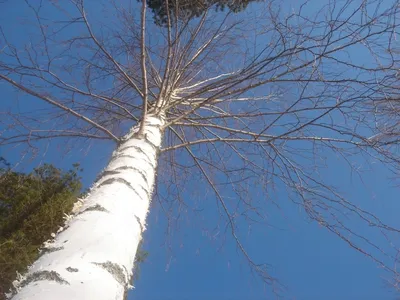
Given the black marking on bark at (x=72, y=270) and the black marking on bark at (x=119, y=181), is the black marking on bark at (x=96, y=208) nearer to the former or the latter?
the black marking on bark at (x=119, y=181)

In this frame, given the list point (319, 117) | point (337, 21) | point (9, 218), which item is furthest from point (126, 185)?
point (9, 218)

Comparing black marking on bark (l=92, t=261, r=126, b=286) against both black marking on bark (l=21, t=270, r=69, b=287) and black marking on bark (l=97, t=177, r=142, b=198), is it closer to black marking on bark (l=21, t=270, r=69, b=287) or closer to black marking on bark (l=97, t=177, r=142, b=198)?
black marking on bark (l=21, t=270, r=69, b=287)

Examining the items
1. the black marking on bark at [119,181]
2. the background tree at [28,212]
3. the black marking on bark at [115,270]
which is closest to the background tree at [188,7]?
the black marking on bark at [119,181]

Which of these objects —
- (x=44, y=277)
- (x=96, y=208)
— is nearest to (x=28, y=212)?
(x=96, y=208)

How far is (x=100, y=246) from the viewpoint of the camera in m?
1.58

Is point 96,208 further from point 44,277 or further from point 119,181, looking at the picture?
point 44,277

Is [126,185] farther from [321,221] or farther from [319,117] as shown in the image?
[321,221]

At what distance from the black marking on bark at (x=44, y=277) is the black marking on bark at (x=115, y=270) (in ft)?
0.51

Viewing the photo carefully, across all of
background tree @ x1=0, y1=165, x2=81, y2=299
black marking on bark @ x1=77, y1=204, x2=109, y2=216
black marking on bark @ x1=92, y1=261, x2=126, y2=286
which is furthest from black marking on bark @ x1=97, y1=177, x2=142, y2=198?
background tree @ x1=0, y1=165, x2=81, y2=299

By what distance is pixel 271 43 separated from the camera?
3031 mm

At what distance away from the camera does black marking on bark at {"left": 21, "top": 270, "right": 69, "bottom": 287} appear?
136 centimetres

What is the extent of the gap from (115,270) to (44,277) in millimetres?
276

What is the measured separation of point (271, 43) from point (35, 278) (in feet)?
7.88

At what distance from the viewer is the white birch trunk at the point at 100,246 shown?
4.45 feet
